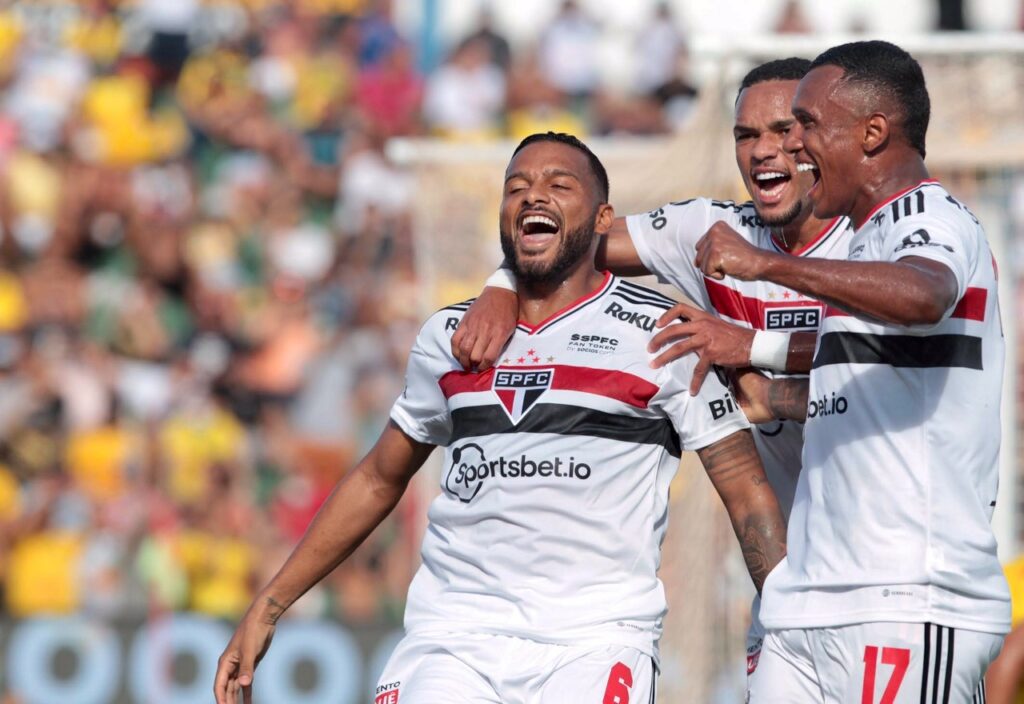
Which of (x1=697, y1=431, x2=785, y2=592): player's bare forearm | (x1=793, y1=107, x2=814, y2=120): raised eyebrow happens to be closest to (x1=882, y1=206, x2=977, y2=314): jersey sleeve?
(x1=793, y1=107, x2=814, y2=120): raised eyebrow

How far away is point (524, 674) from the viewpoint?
453 cm

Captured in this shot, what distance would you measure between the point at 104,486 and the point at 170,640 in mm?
2230

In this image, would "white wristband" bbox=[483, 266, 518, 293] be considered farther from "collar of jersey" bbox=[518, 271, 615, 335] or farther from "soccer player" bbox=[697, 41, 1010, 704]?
"soccer player" bbox=[697, 41, 1010, 704]

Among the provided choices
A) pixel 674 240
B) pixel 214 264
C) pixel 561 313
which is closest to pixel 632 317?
pixel 561 313

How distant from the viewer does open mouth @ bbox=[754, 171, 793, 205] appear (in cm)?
495

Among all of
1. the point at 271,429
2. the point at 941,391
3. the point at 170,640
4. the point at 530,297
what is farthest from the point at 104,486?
the point at 941,391

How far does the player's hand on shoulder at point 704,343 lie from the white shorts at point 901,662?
0.91 m

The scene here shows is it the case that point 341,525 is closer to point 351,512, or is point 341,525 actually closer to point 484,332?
point 351,512

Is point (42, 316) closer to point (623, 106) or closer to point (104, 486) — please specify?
point (104, 486)

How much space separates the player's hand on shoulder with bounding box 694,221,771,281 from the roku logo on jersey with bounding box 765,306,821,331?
3.69 ft

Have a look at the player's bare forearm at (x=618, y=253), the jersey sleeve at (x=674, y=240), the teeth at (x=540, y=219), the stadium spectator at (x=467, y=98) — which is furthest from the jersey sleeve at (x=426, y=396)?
the stadium spectator at (x=467, y=98)

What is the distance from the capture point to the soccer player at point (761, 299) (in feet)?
15.3

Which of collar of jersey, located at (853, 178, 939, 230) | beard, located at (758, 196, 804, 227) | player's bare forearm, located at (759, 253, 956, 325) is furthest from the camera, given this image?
beard, located at (758, 196, 804, 227)

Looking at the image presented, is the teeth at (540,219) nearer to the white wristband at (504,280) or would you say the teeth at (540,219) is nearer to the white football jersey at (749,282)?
the white wristband at (504,280)
